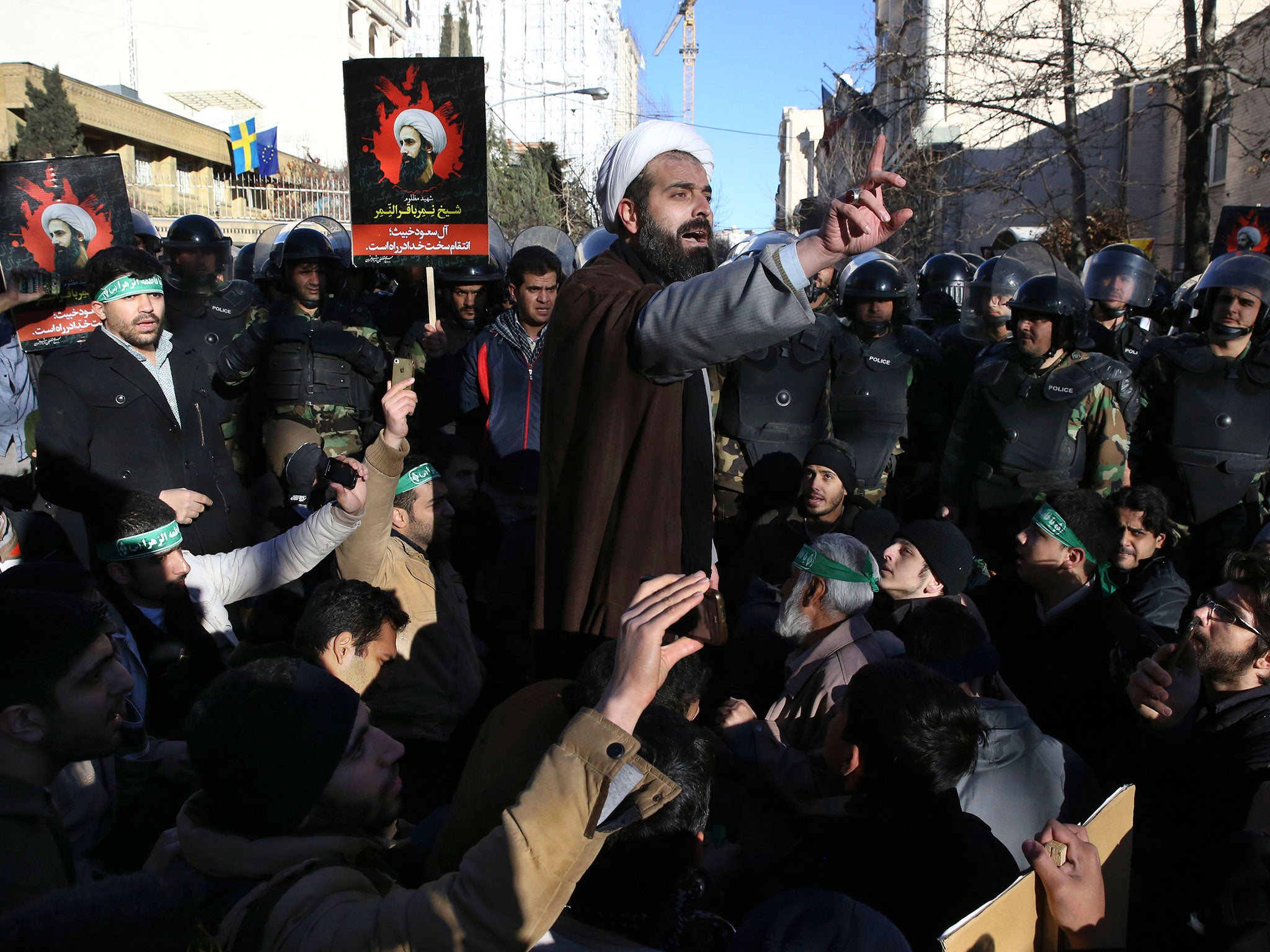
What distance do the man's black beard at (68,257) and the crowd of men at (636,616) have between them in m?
Answer: 0.06

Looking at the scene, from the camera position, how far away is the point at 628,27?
7794cm

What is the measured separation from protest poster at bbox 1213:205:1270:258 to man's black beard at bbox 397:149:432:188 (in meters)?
7.15

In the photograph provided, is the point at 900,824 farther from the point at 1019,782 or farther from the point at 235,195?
the point at 235,195

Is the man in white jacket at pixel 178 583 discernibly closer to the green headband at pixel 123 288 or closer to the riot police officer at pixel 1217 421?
the green headband at pixel 123 288

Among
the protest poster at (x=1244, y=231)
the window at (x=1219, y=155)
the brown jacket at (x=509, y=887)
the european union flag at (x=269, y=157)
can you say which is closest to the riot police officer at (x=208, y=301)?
the brown jacket at (x=509, y=887)

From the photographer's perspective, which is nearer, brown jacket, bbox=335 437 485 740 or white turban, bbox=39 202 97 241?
brown jacket, bbox=335 437 485 740

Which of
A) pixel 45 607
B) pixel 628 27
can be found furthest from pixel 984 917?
pixel 628 27

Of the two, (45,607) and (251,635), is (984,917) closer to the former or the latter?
(45,607)

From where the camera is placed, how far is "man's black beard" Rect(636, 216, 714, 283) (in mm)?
2203

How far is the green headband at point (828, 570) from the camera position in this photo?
3.48 metres

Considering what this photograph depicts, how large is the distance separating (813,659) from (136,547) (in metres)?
2.27

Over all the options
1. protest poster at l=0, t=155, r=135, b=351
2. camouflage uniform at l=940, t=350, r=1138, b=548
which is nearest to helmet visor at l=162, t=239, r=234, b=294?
protest poster at l=0, t=155, r=135, b=351

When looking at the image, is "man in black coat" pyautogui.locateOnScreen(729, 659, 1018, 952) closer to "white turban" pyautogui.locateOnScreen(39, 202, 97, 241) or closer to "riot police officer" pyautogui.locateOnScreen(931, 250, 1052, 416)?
"riot police officer" pyautogui.locateOnScreen(931, 250, 1052, 416)

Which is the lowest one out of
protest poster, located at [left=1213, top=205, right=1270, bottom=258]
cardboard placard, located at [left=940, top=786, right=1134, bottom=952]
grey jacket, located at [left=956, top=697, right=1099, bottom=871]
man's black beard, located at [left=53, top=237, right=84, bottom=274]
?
grey jacket, located at [left=956, top=697, right=1099, bottom=871]
